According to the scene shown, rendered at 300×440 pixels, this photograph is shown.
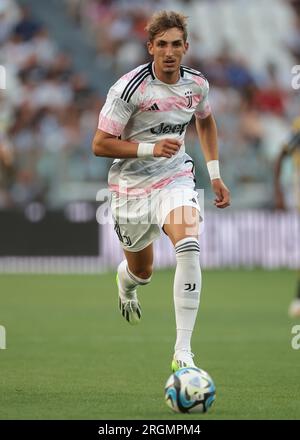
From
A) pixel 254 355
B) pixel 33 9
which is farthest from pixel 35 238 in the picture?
pixel 254 355

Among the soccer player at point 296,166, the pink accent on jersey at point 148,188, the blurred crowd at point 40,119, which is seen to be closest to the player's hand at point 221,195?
the pink accent on jersey at point 148,188

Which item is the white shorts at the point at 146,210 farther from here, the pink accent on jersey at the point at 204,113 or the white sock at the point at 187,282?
the pink accent on jersey at the point at 204,113

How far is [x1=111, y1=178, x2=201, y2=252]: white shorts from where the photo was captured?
318 inches

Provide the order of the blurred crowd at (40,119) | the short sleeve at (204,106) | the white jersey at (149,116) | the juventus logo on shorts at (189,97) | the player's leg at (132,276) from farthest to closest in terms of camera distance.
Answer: the blurred crowd at (40,119), the player's leg at (132,276), the short sleeve at (204,106), the juventus logo on shorts at (189,97), the white jersey at (149,116)

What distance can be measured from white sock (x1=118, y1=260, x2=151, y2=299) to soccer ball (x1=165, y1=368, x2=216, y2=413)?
284 cm

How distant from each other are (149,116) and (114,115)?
32 centimetres

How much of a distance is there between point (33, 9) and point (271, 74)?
17.8 feet

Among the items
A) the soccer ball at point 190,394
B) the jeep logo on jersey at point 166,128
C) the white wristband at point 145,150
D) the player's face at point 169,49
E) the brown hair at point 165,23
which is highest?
the brown hair at point 165,23

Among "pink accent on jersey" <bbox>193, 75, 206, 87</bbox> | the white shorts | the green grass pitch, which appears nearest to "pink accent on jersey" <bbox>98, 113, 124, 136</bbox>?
the white shorts

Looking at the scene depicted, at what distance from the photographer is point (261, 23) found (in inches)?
1040

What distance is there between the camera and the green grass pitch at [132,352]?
278 inches

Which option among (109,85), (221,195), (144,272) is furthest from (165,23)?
(109,85)

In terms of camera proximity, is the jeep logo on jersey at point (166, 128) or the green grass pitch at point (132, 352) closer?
the green grass pitch at point (132, 352)
